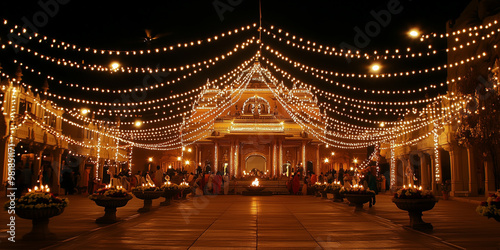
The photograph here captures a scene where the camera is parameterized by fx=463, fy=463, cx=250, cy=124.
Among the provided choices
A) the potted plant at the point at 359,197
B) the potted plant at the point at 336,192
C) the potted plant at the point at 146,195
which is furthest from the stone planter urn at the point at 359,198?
the potted plant at the point at 146,195

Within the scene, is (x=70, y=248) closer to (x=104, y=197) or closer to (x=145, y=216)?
(x=104, y=197)

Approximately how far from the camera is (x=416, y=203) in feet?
39.4

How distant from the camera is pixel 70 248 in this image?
9031 mm

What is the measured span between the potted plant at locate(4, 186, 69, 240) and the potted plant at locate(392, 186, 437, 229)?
862cm

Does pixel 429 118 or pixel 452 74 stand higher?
pixel 452 74

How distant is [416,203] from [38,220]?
9.16 metres

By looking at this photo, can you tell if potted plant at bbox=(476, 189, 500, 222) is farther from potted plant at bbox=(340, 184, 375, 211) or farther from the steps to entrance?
the steps to entrance

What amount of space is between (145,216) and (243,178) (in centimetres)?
2621

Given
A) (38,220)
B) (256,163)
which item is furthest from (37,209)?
(256,163)

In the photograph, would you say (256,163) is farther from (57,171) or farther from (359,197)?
(359,197)

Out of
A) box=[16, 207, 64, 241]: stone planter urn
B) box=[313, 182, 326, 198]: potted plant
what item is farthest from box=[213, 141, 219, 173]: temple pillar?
box=[16, 207, 64, 241]: stone planter urn

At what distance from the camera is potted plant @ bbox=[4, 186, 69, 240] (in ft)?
32.7

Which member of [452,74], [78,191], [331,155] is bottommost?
[78,191]

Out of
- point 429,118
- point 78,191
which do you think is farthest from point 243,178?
point 429,118
